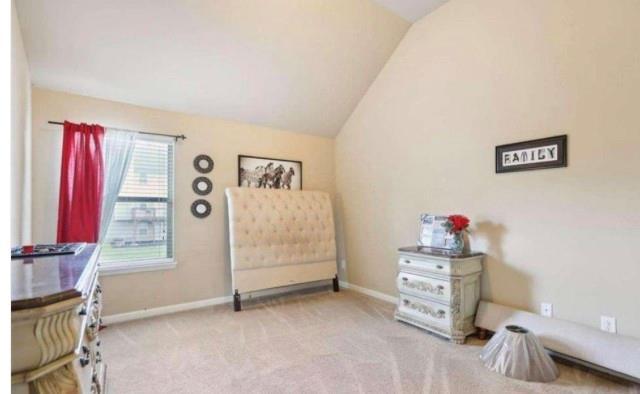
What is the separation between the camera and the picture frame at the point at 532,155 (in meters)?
2.62

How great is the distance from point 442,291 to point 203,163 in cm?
307

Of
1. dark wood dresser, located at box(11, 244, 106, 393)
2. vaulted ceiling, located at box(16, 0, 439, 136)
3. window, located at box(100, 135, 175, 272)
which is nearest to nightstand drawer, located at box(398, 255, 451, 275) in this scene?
vaulted ceiling, located at box(16, 0, 439, 136)

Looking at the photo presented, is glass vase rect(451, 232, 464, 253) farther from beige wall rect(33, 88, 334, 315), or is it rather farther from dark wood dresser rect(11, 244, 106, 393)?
dark wood dresser rect(11, 244, 106, 393)

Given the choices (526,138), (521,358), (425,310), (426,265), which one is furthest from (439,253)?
(526,138)

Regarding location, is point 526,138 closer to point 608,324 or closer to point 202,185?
point 608,324

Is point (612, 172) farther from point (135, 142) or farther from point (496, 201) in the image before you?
point (135, 142)

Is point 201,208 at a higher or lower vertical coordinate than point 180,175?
lower

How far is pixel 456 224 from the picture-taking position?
10.3 feet

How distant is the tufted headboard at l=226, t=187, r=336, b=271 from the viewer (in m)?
3.95

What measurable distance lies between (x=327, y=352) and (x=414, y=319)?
104 cm

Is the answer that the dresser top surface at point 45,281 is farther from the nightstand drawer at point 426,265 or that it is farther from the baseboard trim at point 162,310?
the nightstand drawer at point 426,265

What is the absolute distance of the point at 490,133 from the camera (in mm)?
3092

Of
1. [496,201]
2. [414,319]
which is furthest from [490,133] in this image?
[414,319]

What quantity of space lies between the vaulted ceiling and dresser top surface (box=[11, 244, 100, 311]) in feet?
7.49
